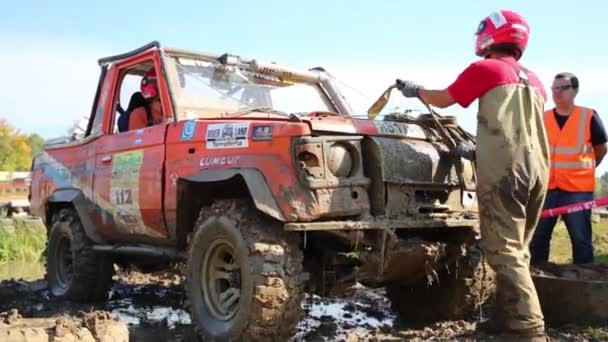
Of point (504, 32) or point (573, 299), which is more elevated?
point (504, 32)

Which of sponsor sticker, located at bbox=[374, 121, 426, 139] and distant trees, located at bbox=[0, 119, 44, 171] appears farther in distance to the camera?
distant trees, located at bbox=[0, 119, 44, 171]

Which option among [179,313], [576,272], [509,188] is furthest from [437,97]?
[179,313]

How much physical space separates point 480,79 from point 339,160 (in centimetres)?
94

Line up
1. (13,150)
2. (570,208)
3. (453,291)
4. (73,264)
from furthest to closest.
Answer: (13,150), (73,264), (570,208), (453,291)

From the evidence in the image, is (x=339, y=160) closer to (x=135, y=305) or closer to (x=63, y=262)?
(x=135, y=305)

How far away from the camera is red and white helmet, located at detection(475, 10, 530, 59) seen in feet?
14.0

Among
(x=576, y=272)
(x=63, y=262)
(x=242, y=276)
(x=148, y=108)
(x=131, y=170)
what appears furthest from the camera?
(x=63, y=262)

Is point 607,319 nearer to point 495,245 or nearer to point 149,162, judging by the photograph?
point 495,245

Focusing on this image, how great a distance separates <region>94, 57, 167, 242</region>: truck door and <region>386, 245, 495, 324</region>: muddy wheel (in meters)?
1.93

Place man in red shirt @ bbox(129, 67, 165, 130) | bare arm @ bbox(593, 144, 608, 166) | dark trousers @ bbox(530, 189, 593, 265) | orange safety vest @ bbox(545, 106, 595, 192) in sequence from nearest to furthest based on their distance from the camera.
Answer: man in red shirt @ bbox(129, 67, 165, 130) → dark trousers @ bbox(530, 189, 593, 265) → orange safety vest @ bbox(545, 106, 595, 192) → bare arm @ bbox(593, 144, 608, 166)

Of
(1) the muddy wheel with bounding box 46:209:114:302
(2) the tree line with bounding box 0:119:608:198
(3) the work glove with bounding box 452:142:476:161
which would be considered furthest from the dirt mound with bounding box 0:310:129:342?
(2) the tree line with bounding box 0:119:608:198

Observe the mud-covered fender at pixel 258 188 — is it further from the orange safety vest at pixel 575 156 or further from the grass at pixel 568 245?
the grass at pixel 568 245

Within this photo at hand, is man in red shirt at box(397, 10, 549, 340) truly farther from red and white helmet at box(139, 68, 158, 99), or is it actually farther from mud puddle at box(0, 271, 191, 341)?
red and white helmet at box(139, 68, 158, 99)

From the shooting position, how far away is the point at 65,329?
148 inches
